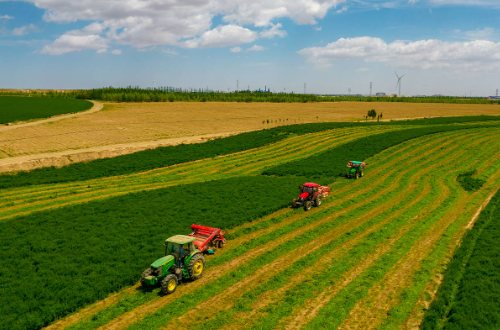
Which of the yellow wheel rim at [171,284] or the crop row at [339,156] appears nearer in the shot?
the yellow wheel rim at [171,284]

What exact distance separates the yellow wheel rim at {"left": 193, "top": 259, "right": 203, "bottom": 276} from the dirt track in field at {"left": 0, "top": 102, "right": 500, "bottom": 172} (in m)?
31.0

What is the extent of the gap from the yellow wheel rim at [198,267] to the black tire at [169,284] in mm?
1100

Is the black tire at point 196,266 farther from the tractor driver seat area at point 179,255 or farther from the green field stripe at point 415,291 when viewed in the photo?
the green field stripe at point 415,291

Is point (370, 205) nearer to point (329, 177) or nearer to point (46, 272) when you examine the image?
point (329, 177)

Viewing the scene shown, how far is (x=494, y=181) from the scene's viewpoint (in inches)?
1276

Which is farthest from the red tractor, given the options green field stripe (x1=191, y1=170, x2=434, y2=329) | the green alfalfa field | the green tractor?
the green tractor

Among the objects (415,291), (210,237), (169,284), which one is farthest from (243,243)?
(415,291)

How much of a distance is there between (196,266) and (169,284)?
65.2 inches

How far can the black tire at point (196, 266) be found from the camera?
49.0 feet

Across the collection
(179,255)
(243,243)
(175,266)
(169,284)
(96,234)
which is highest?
(179,255)

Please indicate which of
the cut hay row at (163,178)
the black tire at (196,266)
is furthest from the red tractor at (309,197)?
the cut hay row at (163,178)

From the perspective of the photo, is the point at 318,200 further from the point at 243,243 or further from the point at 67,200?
the point at 67,200

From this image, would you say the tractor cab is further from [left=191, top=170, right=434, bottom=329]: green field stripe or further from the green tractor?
[left=191, top=170, right=434, bottom=329]: green field stripe

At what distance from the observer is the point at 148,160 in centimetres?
4178
